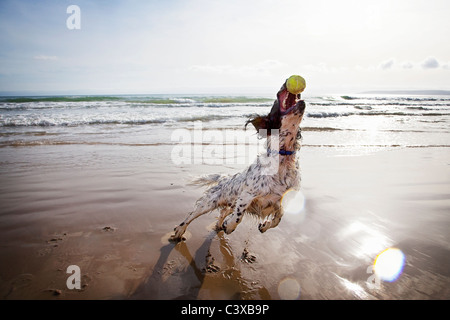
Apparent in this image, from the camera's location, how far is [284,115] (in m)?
2.68

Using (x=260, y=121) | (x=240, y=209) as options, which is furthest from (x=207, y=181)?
(x=260, y=121)

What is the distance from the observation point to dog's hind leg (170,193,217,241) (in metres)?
3.71

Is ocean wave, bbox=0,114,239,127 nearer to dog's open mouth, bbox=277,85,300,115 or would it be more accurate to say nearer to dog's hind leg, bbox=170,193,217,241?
dog's hind leg, bbox=170,193,217,241

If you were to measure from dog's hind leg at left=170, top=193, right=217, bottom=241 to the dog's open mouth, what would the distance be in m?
1.71

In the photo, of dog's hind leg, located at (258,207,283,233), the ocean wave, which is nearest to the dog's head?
dog's hind leg, located at (258,207,283,233)

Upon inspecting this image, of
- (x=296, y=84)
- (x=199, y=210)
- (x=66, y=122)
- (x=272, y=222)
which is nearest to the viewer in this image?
(x=296, y=84)

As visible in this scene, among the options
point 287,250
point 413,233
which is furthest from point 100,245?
point 413,233

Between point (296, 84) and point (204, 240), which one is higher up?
point (296, 84)

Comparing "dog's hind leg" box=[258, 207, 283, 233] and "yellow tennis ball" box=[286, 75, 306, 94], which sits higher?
"yellow tennis ball" box=[286, 75, 306, 94]

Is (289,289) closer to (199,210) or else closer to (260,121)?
(199,210)

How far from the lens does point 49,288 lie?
2709 millimetres

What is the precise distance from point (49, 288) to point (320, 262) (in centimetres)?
325

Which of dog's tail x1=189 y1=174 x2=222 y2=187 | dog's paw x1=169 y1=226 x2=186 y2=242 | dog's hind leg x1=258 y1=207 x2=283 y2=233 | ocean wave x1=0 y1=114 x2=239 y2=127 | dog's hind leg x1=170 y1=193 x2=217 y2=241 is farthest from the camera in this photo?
ocean wave x1=0 y1=114 x2=239 y2=127

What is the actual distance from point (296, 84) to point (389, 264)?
2.68 meters
